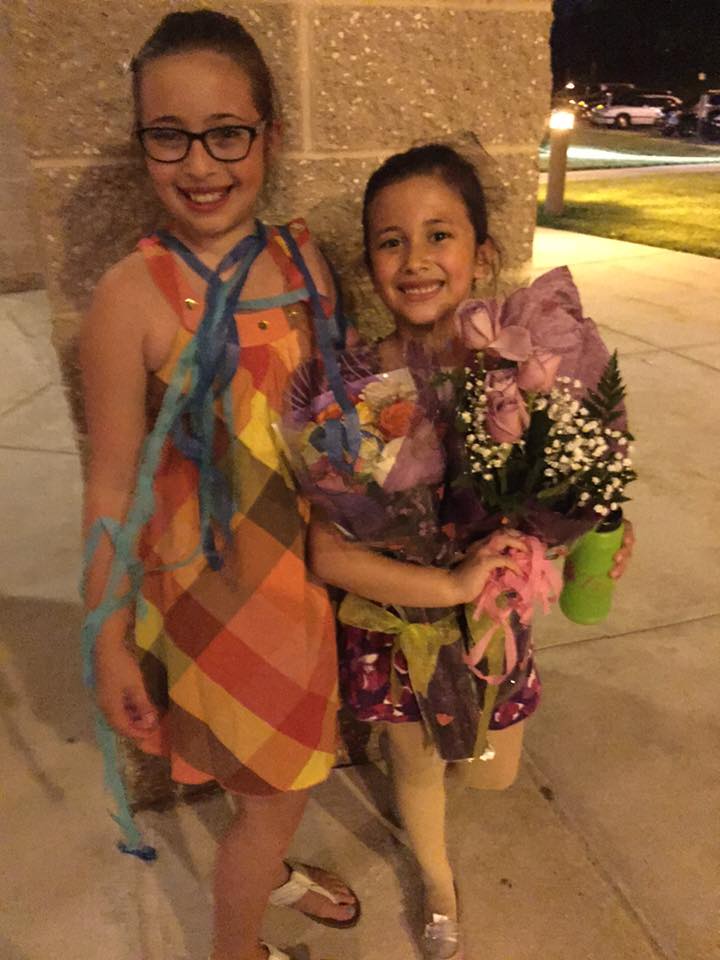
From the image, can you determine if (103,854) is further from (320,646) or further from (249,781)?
(320,646)

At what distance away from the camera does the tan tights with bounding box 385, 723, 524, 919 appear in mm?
1758

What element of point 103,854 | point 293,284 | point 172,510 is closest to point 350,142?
point 293,284

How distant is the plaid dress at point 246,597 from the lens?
1.49 meters

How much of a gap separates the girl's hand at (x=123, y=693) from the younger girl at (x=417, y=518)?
1.27 ft

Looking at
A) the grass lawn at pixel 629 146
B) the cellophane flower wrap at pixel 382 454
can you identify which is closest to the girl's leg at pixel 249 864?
the cellophane flower wrap at pixel 382 454

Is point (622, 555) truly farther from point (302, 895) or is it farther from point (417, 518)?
point (302, 895)

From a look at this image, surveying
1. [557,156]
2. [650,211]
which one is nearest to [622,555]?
[557,156]

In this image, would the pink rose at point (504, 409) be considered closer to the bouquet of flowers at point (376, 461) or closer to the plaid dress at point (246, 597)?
the bouquet of flowers at point (376, 461)

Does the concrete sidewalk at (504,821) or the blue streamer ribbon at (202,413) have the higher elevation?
the blue streamer ribbon at (202,413)

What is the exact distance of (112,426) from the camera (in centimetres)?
147

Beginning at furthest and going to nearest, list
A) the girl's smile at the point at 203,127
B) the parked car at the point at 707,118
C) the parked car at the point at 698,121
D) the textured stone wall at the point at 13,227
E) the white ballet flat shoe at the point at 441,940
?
the parked car at the point at 698,121, the parked car at the point at 707,118, the textured stone wall at the point at 13,227, the white ballet flat shoe at the point at 441,940, the girl's smile at the point at 203,127

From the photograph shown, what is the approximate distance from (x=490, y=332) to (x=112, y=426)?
64cm

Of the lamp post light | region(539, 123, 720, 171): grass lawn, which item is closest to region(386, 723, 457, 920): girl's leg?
the lamp post light

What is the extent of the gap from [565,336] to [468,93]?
751mm
